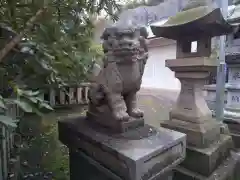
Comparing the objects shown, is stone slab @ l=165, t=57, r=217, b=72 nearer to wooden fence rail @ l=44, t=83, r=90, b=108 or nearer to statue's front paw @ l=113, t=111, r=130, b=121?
statue's front paw @ l=113, t=111, r=130, b=121

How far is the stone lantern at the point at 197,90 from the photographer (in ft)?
5.84

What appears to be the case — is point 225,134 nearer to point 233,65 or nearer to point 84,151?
point 233,65

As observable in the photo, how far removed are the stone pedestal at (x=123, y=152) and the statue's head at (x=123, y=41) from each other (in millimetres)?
608

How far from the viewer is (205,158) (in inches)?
69.5

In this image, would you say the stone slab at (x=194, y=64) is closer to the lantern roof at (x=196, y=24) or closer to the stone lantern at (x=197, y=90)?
the stone lantern at (x=197, y=90)

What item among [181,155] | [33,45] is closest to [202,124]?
[181,155]

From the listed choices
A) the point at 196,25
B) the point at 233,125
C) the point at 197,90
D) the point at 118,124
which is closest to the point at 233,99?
the point at 233,125

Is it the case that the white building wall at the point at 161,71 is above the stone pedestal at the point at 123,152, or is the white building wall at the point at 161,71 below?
above

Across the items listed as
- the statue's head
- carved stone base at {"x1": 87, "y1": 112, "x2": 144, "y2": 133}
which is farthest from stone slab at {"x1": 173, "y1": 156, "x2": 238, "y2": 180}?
the statue's head

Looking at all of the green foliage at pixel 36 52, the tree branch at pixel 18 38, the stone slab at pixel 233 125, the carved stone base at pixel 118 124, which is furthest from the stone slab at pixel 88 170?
the stone slab at pixel 233 125

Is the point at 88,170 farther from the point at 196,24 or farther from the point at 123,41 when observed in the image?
the point at 196,24

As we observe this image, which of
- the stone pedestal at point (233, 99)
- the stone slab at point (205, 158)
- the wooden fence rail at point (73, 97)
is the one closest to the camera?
the stone slab at point (205, 158)

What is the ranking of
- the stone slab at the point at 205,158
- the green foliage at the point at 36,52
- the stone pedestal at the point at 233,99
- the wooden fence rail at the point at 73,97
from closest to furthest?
the green foliage at the point at 36,52 → the stone slab at the point at 205,158 → the stone pedestal at the point at 233,99 → the wooden fence rail at the point at 73,97

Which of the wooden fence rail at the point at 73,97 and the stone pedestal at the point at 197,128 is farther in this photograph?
the wooden fence rail at the point at 73,97
